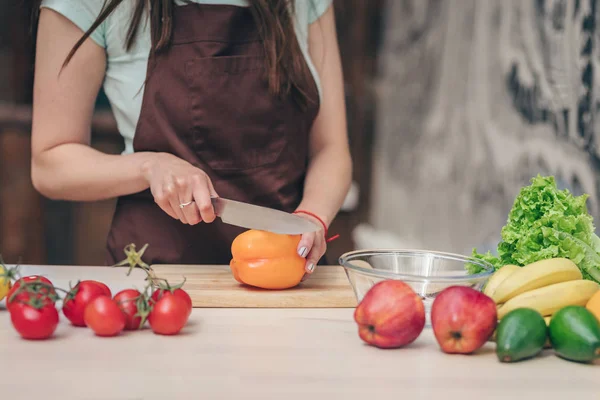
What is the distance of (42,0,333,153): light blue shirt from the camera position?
4.47ft

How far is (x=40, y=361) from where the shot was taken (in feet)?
2.44

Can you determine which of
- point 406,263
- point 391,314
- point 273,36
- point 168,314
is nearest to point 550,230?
point 406,263

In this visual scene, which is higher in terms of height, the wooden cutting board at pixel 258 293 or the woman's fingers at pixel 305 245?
the woman's fingers at pixel 305 245

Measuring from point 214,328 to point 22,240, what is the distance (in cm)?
181

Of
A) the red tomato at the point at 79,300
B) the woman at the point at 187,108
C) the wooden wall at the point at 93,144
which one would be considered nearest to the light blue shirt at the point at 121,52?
the woman at the point at 187,108

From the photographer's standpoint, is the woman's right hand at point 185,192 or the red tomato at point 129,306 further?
the woman's right hand at point 185,192

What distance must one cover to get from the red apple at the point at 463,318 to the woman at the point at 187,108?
606mm

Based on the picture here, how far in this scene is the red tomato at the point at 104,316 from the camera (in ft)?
2.66

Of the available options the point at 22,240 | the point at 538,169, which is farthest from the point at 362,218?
the point at 22,240

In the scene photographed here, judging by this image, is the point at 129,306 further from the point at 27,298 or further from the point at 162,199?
the point at 162,199

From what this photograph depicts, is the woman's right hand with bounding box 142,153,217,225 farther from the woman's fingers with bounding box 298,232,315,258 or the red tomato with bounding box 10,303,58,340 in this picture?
the red tomato with bounding box 10,303,58,340

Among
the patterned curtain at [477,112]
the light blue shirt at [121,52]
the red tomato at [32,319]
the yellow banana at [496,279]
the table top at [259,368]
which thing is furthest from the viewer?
the patterned curtain at [477,112]

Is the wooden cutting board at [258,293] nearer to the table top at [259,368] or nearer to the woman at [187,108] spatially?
the table top at [259,368]

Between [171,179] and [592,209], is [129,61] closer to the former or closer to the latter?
[171,179]
